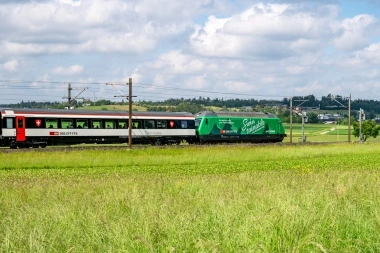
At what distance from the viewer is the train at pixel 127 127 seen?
4559 centimetres

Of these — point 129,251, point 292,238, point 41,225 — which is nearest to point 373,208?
point 292,238

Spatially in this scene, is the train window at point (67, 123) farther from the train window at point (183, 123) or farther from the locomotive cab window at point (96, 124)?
the train window at point (183, 123)

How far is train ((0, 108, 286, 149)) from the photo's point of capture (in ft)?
150

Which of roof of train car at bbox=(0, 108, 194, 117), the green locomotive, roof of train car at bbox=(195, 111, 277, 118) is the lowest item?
the green locomotive

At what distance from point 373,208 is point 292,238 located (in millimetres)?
2909

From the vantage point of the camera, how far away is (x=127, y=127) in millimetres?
52500

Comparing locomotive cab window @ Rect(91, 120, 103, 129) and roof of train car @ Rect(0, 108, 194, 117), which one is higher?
roof of train car @ Rect(0, 108, 194, 117)

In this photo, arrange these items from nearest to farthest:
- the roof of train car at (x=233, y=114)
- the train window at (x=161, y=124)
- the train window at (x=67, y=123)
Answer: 1. the train window at (x=67, y=123)
2. the train window at (x=161, y=124)
3. the roof of train car at (x=233, y=114)

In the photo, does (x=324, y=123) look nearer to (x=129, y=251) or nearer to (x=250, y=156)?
(x=250, y=156)

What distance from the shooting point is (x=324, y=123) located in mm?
168625

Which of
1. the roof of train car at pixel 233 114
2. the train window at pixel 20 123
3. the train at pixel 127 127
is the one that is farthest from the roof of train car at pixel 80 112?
the roof of train car at pixel 233 114

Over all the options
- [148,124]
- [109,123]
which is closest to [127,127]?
[109,123]

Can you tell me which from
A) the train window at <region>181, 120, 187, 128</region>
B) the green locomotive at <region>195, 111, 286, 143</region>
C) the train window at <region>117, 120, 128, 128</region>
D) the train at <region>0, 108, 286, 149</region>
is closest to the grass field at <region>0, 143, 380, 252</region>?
the train at <region>0, 108, 286, 149</region>

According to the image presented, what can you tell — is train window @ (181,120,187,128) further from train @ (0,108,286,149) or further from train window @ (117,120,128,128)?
train window @ (117,120,128,128)
